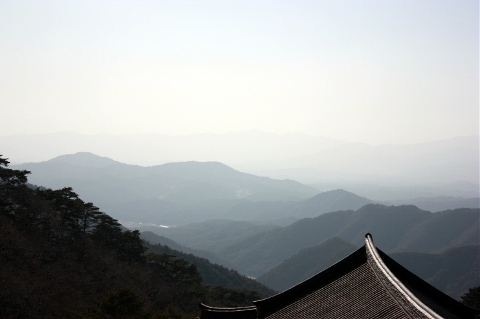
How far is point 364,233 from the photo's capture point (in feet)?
578

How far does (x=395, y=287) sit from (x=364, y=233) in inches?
6991

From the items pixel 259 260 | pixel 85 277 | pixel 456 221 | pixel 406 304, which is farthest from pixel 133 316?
pixel 456 221

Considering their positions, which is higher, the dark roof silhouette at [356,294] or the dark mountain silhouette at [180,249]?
the dark roof silhouette at [356,294]

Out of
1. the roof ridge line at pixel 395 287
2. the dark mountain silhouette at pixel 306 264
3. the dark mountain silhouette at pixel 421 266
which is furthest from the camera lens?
the dark mountain silhouette at pixel 306 264

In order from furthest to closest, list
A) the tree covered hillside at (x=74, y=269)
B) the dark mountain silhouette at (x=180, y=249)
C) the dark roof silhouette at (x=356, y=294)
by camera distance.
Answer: the dark mountain silhouette at (x=180, y=249), the tree covered hillside at (x=74, y=269), the dark roof silhouette at (x=356, y=294)

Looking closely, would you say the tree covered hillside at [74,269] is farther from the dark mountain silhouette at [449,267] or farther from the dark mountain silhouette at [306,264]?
the dark mountain silhouette at [449,267]

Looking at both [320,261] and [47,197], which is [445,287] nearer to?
[320,261]

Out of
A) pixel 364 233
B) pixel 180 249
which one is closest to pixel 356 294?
pixel 180 249

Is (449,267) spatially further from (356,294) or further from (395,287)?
(395,287)

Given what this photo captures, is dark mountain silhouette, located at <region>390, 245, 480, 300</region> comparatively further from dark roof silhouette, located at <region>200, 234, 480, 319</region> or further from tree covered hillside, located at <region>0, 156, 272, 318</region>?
dark roof silhouette, located at <region>200, 234, 480, 319</region>

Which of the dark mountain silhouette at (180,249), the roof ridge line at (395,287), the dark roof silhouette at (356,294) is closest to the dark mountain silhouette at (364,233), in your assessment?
the dark mountain silhouette at (180,249)

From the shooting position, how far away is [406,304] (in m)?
9.60

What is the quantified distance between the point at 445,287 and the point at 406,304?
116 metres

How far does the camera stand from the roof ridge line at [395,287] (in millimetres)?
9016
